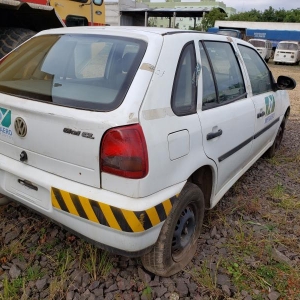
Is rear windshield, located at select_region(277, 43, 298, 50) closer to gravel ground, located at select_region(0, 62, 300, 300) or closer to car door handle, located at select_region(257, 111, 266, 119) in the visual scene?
car door handle, located at select_region(257, 111, 266, 119)

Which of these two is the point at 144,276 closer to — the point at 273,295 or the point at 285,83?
the point at 273,295

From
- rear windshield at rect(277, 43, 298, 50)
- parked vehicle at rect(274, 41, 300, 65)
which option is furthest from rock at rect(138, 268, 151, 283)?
rear windshield at rect(277, 43, 298, 50)

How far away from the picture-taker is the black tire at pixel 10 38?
13.4 feet

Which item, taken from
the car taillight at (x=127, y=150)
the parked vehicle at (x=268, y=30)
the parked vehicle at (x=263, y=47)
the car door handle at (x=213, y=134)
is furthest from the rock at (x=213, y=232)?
the parked vehicle at (x=268, y=30)

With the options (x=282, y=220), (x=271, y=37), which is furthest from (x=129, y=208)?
(x=271, y=37)

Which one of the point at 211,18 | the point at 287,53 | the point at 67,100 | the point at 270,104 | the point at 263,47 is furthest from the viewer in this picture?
the point at 211,18

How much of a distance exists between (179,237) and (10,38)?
3.39m

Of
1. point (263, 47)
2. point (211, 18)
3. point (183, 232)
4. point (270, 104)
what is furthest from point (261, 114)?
point (211, 18)

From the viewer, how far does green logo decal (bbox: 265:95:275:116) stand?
11.7 feet

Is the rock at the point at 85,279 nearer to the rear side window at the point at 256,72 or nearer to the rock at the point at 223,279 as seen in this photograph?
the rock at the point at 223,279

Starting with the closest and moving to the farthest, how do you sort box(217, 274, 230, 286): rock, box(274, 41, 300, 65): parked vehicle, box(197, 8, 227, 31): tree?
1. box(217, 274, 230, 286): rock
2. box(274, 41, 300, 65): parked vehicle
3. box(197, 8, 227, 31): tree

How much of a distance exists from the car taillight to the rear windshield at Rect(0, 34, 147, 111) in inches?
6.3

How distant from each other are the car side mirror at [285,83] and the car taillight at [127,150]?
2.76 meters

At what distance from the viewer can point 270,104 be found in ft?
12.1
